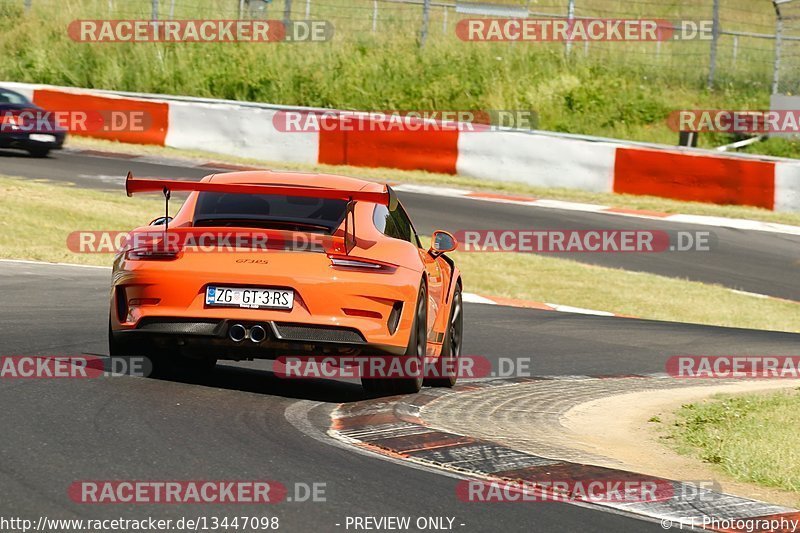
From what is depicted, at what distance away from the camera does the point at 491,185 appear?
25016 mm

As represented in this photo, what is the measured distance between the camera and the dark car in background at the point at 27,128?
80.3ft

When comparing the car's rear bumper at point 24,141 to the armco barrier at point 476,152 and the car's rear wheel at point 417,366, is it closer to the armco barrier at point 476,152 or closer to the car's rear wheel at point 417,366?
the armco barrier at point 476,152

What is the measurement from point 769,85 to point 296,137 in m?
10.7

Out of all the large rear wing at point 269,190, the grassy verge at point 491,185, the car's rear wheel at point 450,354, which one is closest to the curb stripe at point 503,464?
the large rear wing at point 269,190

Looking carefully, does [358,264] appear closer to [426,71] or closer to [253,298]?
[253,298]

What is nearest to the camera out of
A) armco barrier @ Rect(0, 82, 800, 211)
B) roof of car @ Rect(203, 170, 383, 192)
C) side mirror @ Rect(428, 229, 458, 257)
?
roof of car @ Rect(203, 170, 383, 192)

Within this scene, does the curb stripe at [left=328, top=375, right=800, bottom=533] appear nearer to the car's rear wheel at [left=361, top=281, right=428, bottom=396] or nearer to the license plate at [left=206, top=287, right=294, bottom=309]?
the car's rear wheel at [left=361, top=281, right=428, bottom=396]

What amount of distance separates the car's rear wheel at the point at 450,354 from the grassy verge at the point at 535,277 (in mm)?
7165

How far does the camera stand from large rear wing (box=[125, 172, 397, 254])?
24.8 ft

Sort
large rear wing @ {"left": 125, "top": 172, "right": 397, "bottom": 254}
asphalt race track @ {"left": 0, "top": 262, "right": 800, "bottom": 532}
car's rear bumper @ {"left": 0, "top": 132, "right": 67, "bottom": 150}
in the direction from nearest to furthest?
asphalt race track @ {"left": 0, "top": 262, "right": 800, "bottom": 532} → large rear wing @ {"left": 125, "top": 172, "right": 397, "bottom": 254} → car's rear bumper @ {"left": 0, "top": 132, "right": 67, "bottom": 150}

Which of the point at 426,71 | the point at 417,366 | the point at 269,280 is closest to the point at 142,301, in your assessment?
the point at 269,280

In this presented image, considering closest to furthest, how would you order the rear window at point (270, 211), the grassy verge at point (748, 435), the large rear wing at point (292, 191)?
the grassy verge at point (748, 435) < the large rear wing at point (292, 191) < the rear window at point (270, 211)

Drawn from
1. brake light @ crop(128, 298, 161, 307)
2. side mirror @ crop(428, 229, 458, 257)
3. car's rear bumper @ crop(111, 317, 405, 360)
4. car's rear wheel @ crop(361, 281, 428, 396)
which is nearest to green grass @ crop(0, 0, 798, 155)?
side mirror @ crop(428, 229, 458, 257)

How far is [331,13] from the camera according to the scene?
34156 mm
